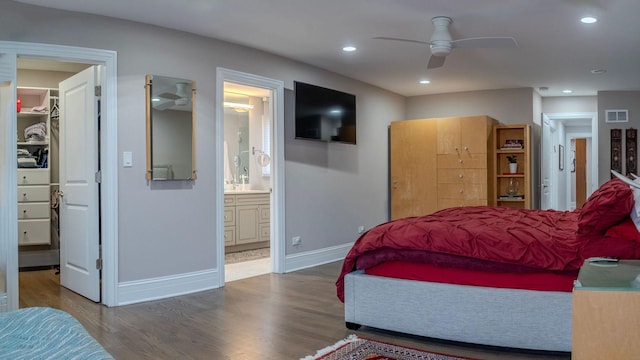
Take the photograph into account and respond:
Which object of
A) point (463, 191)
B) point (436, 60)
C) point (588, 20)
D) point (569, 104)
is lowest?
point (463, 191)

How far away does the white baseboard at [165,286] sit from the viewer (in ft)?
12.9

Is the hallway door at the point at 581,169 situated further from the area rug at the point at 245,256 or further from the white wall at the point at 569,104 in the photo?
the area rug at the point at 245,256

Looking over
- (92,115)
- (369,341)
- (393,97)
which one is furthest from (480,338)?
(393,97)

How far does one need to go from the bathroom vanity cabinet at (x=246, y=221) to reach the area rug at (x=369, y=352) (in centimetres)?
381

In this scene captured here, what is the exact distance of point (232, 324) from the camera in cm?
335

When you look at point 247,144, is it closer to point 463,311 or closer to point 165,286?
point 165,286

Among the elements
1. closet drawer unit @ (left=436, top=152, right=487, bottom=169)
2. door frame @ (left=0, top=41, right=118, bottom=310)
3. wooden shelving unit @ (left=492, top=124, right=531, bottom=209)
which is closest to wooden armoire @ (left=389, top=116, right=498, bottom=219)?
closet drawer unit @ (left=436, top=152, right=487, bottom=169)

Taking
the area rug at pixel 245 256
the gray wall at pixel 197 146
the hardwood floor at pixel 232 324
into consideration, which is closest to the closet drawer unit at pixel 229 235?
the area rug at pixel 245 256

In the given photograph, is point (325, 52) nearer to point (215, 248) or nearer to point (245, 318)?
point (215, 248)

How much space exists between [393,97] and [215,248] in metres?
4.17

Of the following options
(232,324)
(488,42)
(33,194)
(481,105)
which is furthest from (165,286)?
(481,105)

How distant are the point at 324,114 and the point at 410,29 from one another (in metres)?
1.76

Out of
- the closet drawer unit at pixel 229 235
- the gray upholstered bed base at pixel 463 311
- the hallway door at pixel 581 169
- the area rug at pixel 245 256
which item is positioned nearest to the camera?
the gray upholstered bed base at pixel 463 311

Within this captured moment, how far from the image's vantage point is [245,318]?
11.5 feet
